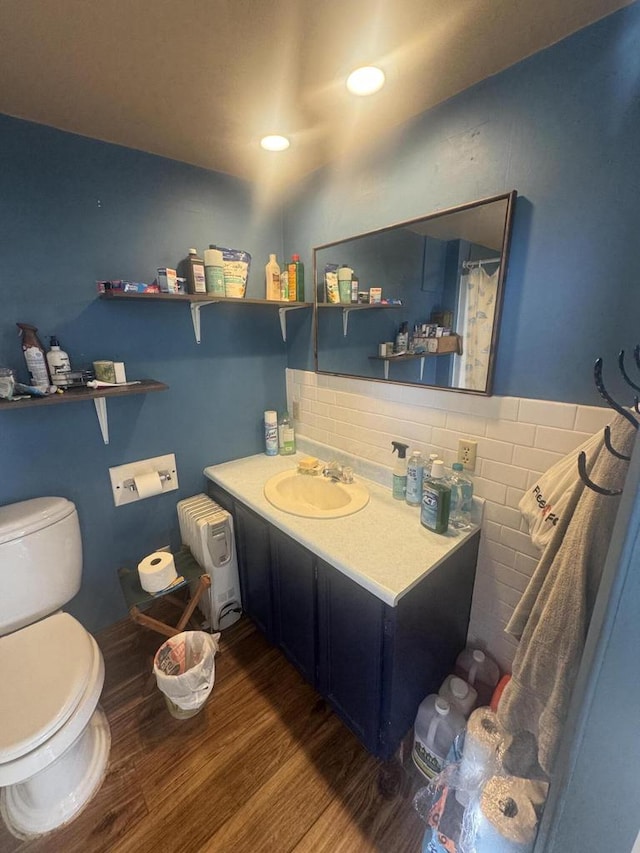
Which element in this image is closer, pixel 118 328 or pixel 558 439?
pixel 558 439

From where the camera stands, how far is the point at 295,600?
4.46 ft

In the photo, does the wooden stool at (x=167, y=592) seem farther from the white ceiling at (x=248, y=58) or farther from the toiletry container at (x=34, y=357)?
the white ceiling at (x=248, y=58)

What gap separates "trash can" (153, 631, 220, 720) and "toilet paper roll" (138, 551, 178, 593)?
22 centimetres

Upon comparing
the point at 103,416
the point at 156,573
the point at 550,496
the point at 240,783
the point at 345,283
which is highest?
the point at 345,283

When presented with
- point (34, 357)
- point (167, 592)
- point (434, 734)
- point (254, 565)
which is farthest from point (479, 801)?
point (34, 357)

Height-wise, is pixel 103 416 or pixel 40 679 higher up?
pixel 103 416

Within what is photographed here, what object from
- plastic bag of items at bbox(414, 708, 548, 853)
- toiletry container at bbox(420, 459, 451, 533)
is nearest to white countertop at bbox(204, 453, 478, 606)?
toiletry container at bbox(420, 459, 451, 533)

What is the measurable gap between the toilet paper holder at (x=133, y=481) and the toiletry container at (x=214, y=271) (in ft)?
2.89

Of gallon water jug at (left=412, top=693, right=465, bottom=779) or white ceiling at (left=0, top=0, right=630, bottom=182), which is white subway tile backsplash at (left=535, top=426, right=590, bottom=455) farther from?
white ceiling at (left=0, top=0, right=630, bottom=182)

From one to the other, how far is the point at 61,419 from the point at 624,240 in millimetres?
1944

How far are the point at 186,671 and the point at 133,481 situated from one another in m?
0.83

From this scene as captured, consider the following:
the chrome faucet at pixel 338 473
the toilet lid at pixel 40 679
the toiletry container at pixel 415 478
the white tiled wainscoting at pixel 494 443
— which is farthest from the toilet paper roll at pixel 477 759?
the toilet lid at pixel 40 679

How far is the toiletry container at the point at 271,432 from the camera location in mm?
1930

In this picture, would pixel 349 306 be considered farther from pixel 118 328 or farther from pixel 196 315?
pixel 118 328
